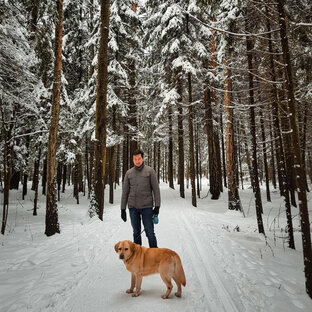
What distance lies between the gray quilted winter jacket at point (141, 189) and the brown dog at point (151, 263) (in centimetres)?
120

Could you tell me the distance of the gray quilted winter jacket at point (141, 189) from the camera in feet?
13.7

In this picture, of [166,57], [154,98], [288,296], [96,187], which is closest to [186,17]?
[166,57]

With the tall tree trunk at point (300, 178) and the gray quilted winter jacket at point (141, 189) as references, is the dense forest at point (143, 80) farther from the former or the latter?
the gray quilted winter jacket at point (141, 189)

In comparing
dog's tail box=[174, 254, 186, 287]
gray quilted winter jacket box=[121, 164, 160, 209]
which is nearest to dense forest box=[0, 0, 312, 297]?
dog's tail box=[174, 254, 186, 287]

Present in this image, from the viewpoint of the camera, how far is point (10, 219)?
397 inches

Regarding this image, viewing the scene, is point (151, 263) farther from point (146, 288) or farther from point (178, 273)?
point (146, 288)

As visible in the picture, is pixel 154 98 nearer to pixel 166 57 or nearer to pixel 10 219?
pixel 166 57

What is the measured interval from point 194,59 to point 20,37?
10.5m

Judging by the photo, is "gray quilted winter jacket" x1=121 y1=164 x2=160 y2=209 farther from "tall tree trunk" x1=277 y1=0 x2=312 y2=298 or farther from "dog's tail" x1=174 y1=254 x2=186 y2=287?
"tall tree trunk" x1=277 y1=0 x2=312 y2=298

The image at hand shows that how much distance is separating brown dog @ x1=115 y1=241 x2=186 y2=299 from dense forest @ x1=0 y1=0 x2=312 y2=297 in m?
2.41

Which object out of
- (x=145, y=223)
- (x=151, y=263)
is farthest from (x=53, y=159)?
(x=151, y=263)

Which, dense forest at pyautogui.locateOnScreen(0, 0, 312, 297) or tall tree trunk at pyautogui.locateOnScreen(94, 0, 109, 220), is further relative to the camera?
tall tree trunk at pyautogui.locateOnScreen(94, 0, 109, 220)

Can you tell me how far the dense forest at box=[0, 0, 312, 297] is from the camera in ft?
21.8

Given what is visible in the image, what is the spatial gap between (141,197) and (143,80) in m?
16.7
